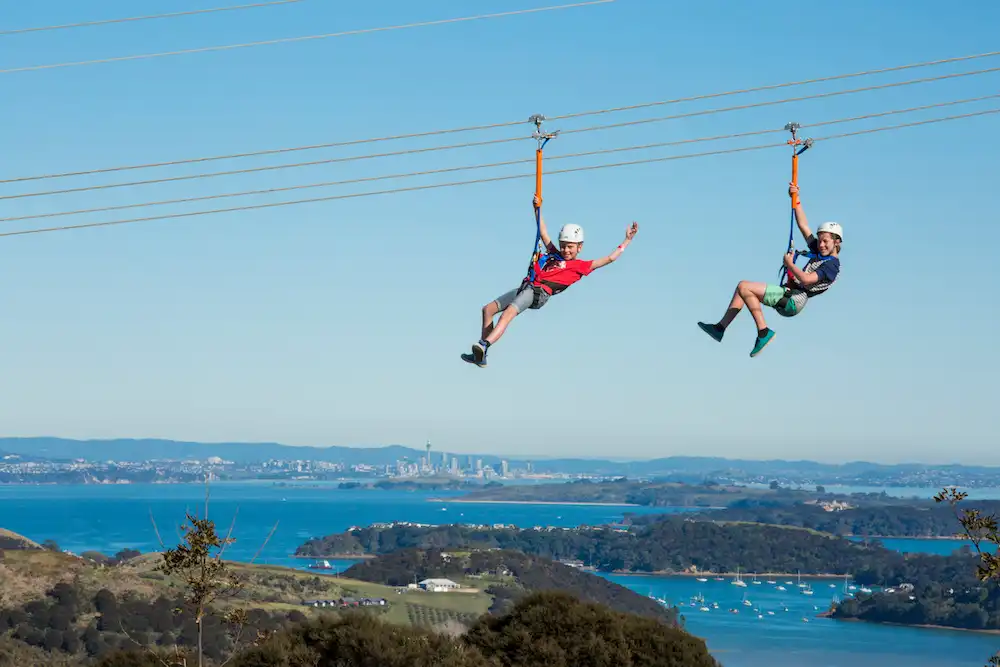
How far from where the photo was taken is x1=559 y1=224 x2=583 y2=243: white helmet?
13977mm

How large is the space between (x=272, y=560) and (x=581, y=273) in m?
187

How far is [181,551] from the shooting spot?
16.2m

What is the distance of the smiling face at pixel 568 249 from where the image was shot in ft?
45.9

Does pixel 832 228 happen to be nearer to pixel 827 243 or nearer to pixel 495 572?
pixel 827 243

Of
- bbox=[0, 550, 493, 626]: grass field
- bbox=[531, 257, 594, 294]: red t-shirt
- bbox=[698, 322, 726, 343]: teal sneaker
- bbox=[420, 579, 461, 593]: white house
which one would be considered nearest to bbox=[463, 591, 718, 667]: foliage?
bbox=[698, 322, 726, 343]: teal sneaker

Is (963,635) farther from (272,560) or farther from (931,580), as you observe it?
(272,560)

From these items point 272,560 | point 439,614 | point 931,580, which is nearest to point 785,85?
point 439,614

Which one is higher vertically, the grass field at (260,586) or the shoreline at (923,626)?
the grass field at (260,586)

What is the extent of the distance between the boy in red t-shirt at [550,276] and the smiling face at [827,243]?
193cm

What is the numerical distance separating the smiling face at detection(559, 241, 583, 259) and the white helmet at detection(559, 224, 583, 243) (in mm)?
31

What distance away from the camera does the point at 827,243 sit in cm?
1420

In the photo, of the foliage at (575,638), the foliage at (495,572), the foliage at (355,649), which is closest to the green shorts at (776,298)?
the foliage at (355,649)

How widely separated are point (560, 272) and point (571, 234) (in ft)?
1.32

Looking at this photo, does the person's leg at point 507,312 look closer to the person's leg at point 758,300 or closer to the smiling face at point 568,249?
the smiling face at point 568,249
